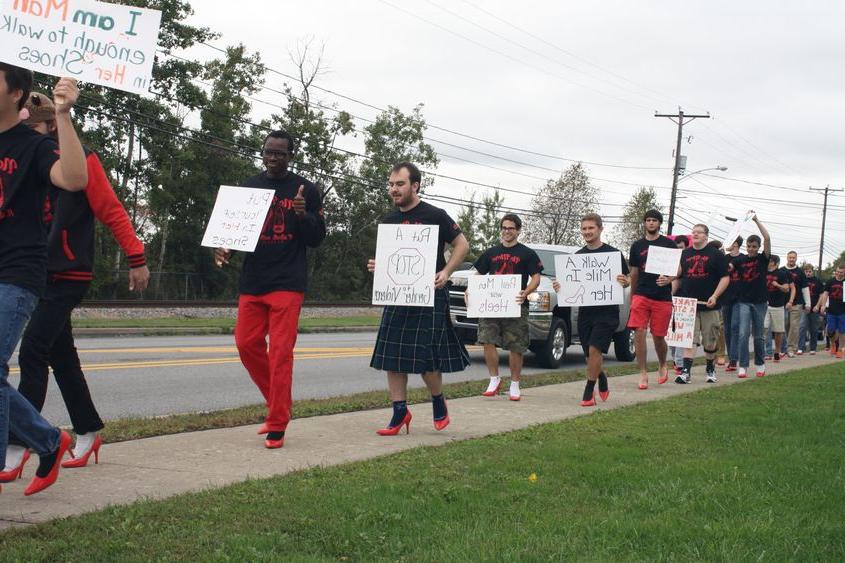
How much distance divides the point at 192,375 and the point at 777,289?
1162 cm

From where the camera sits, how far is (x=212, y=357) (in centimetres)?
1517

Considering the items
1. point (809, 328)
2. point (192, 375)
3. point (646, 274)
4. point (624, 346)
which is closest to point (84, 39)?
point (192, 375)

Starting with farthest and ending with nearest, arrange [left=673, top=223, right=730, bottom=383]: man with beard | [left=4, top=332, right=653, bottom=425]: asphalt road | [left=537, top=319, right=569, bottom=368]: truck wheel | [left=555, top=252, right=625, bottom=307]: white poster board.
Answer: [left=537, top=319, right=569, bottom=368]: truck wheel
[left=673, top=223, right=730, bottom=383]: man with beard
[left=555, top=252, right=625, bottom=307]: white poster board
[left=4, top=332, right=653, bottom=425]: asphalt road

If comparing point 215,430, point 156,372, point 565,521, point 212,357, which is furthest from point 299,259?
point 212,357

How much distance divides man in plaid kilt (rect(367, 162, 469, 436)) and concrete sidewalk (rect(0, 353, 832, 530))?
0.37 meters

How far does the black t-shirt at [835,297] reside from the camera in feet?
69.2

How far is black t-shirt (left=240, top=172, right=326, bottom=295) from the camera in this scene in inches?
266

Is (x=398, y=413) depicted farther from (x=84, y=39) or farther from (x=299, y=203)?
(x=84, y=39)

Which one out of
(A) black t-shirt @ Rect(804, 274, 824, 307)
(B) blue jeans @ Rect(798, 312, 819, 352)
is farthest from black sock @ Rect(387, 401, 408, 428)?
(A) black t-shirt @ Rect(804, 274, 824, 307)

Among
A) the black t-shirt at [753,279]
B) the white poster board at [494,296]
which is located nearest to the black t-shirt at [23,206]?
the white poster board at [494,296]

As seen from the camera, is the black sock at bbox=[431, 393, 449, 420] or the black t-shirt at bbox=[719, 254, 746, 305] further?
the black t-shirt at bbox=[719, 254, 746, 305]

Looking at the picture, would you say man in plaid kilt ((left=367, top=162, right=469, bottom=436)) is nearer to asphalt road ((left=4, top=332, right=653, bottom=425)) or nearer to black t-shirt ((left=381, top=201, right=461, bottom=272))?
black t-shirt ((left=381, top=201, right=461, bottom=272))

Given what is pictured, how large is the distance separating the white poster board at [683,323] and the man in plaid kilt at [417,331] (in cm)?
636

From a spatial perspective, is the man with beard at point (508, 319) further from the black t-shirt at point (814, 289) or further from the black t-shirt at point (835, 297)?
the black t-shirt at point (814, 289)
